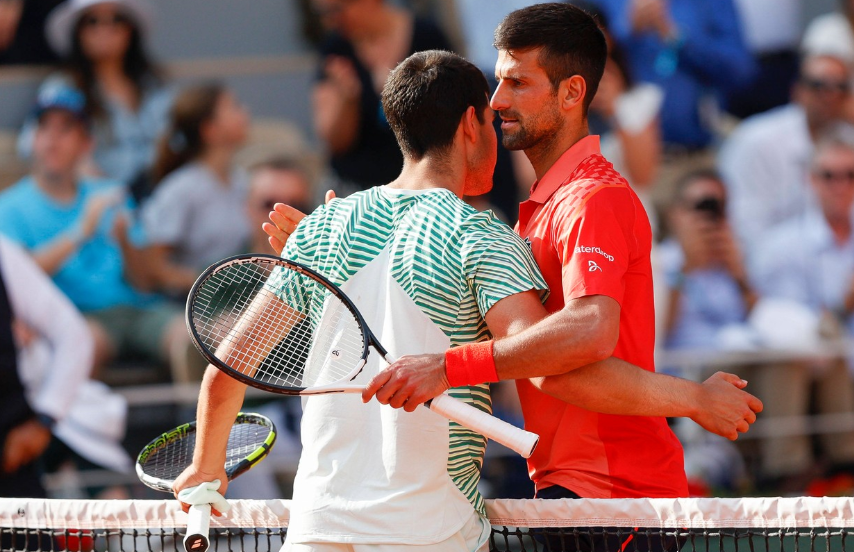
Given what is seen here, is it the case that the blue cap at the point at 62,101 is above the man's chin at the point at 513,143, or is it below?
below

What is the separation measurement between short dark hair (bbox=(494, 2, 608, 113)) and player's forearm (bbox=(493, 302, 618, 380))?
84 cm

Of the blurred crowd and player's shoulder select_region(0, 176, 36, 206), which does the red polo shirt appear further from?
player's shoulder select_region(0, 176, 36, 206)

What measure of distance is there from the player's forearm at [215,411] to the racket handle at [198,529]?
0.12m

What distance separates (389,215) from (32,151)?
587 centimetres

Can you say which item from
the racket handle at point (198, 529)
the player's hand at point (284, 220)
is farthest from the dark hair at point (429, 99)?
the racket handle at point (198, 529)

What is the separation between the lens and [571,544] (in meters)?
3.08

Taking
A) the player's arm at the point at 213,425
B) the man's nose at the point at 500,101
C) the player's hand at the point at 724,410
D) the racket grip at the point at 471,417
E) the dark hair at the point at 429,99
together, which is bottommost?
the player's arm at the point at 213,425

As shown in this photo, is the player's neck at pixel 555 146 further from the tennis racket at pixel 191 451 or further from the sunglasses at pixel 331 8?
the sunglasses at pixel 331 8

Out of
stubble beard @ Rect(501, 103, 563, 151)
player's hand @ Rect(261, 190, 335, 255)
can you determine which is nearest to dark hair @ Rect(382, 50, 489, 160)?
stubble beard @ Rect(501, 103, 563, 151)

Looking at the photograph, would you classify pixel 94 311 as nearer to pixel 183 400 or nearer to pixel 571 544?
pixel 183 400

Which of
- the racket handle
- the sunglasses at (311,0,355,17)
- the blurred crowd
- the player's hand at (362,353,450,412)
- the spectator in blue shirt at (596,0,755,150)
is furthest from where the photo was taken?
the spectator in blue shirt at (596,0,755,150)

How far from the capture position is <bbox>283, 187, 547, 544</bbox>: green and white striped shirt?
258 centimetres

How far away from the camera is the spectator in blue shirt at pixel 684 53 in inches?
329

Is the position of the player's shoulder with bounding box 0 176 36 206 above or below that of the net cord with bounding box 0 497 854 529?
below
